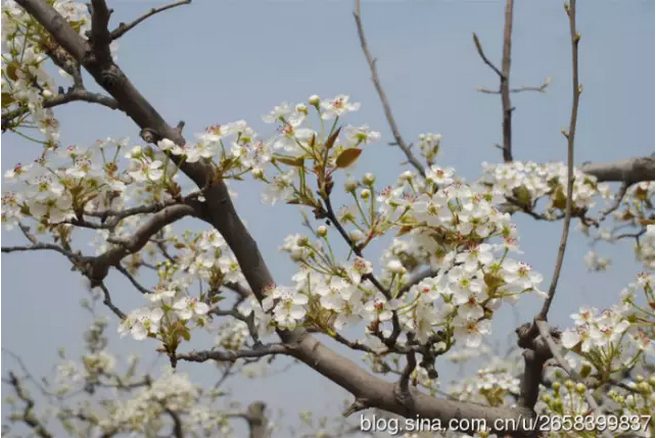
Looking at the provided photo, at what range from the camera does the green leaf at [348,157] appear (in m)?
1.64

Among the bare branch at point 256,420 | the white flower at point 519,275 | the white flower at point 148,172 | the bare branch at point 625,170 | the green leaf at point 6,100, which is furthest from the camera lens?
the bare branch at point 256,420

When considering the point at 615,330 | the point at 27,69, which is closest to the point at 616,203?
the point at 615,330

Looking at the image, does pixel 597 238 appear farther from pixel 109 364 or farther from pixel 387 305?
pixel 109 364

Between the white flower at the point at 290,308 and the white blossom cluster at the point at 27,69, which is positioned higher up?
the white blossom cluster at the point at 27,69

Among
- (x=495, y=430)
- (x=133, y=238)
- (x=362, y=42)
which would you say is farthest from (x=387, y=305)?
(x=362, y=42)

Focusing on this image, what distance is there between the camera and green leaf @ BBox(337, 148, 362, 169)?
1.64 meters

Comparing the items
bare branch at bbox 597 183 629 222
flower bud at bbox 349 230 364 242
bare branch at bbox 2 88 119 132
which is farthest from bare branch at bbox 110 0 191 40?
bare branch at bbox 597 183 629 222

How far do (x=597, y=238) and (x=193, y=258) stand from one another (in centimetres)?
295

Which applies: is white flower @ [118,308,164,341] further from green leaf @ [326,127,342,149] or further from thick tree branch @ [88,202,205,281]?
green leaf @ [326,127,342,149]

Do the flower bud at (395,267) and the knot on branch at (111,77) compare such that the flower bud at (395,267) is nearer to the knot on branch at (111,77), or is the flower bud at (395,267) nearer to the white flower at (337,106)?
the white flower at (337,106)

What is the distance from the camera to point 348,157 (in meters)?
1.64

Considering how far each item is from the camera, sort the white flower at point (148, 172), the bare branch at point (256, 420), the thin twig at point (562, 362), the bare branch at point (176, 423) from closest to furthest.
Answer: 1. the thin twig at point (562, 362)
2. the white flower at point (148, 172)
3. the bare branch at point (176, 423)
4. the bare branch at point (256, 420)

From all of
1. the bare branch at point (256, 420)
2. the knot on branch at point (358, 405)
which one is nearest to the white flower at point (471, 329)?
the knot on branch at point (358, 405)

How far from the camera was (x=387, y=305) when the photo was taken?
161 centimetres
